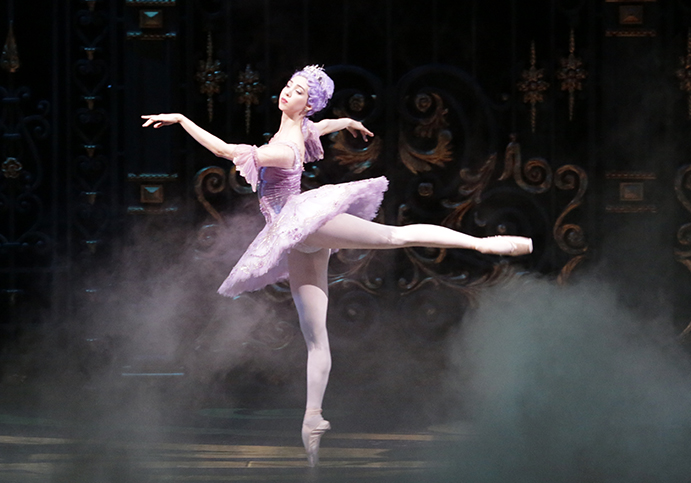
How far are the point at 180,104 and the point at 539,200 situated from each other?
1.95m

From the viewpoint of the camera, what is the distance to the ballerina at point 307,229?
2777 millimetres

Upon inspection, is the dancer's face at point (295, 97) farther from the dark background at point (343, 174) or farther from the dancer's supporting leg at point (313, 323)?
the dark background at point (343, 174)

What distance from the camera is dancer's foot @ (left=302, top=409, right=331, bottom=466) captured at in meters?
2.95

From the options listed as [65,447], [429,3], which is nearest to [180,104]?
[429,3]

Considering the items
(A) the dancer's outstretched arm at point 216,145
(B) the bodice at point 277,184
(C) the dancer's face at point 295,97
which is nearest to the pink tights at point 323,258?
(B) the bodice at point 277,184

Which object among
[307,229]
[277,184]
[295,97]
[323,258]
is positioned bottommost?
[323,258]

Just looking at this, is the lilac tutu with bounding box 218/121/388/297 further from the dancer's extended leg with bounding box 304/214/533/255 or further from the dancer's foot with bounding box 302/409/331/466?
the dancer's foot with bounding box 302/409/331/466

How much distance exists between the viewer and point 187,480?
288 cm

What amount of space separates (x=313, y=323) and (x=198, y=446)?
2.65 feet

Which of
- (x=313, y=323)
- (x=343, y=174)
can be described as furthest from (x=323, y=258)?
(x=343, y=174)

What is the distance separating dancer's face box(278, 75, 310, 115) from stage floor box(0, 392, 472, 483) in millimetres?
1338

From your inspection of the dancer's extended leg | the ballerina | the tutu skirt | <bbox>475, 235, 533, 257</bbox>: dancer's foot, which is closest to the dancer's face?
the ballerina

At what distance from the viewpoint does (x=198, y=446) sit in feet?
10.8

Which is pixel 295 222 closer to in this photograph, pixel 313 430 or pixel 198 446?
pixel 313 430
